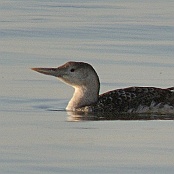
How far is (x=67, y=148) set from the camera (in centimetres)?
1271

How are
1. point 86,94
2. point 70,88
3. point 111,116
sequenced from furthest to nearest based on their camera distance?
1. point 70,88
2. point 86,94
3. point 111,116

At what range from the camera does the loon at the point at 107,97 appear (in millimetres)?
16500

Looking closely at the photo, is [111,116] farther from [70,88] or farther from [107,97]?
[70,88]

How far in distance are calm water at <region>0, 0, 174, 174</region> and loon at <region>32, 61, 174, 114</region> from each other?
251 millimetres

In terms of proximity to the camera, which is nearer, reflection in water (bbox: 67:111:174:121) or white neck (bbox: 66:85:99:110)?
reflection in water (bbox: 67:111:174:121)

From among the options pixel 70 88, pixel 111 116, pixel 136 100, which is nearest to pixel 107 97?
pixel 136 100

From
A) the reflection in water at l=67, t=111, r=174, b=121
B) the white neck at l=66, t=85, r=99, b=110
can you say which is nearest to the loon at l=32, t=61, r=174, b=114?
the white neck at l=66, t=85, r=99, b=110

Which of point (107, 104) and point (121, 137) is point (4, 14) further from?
point (121, 137)

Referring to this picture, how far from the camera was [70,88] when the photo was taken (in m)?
18.2

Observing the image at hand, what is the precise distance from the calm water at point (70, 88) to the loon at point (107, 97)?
0.25 m

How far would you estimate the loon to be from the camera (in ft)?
54.1

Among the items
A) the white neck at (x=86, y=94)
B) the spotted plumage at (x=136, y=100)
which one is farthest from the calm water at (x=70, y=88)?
the spotted plumage at (x=136, y=100)

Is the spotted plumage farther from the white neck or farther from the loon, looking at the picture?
the white neck

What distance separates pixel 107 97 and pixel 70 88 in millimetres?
1680
